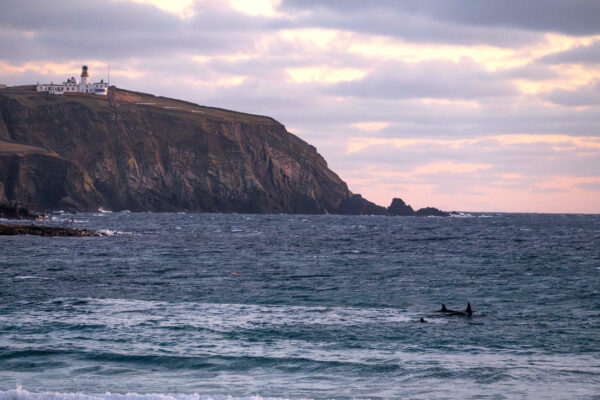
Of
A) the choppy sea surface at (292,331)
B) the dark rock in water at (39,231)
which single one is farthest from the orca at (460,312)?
the dark rock in water at (39,231)

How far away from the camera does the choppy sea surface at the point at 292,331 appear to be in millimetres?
20547

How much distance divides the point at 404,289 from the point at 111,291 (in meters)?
18.9

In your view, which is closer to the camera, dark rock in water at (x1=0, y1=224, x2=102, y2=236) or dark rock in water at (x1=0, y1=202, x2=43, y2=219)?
dark rock in water at (x1=0, y1=224, x2=102, y2=236)

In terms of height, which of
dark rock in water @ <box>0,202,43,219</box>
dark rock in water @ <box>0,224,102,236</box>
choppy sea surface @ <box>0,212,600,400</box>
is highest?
dark rock in water @ <box>0,202,43,219</box>

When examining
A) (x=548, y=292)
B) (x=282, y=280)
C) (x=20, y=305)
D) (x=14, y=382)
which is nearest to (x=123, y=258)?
(x=282, y=280)

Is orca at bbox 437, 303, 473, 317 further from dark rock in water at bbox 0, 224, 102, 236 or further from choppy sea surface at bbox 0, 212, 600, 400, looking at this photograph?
dark rock in water at bbox 0, 224, 102, 236

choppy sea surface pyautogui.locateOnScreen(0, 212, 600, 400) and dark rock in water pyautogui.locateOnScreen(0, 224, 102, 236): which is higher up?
dark rock in water pyautogui.locateOnScreen(0, 224, 102, 236)

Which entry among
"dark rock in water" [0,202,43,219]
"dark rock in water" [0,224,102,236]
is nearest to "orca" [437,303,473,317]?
"dark rock in water" [0,224,102,236]

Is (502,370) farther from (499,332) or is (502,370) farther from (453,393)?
(499,332)

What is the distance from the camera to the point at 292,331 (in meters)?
28.7

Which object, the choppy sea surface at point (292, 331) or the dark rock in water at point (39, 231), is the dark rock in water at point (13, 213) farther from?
the choppy sea surface at point (292, 331)

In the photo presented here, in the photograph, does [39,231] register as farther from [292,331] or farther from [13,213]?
[292,331]

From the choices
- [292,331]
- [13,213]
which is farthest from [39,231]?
[292,331]

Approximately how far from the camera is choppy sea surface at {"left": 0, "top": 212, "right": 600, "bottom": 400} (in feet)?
67.4
